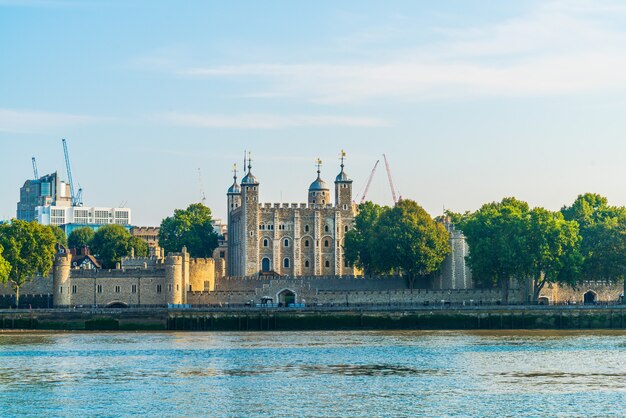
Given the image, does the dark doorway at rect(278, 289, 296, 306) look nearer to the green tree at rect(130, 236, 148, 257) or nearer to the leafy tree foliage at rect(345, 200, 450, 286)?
the leafy tree foliage at rect(345, 200, 450, 286)

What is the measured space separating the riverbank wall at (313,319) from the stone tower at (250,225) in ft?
100

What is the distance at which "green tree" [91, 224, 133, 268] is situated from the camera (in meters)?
157

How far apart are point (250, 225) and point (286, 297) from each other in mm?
16500

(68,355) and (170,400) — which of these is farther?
(68,355)

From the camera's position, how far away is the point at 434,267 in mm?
125188

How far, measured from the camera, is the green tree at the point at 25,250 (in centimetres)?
12100

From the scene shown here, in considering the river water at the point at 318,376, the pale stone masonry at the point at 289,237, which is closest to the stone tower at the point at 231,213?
the pale stone masonry at the point at 289,237

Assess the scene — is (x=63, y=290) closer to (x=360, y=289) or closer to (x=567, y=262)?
(x=360, y=289)

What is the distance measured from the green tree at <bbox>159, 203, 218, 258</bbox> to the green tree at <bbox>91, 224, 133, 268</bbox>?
5.17 m

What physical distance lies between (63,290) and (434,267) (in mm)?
33446

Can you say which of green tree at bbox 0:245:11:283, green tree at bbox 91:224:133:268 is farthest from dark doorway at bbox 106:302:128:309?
green tree at bbox 91:224:133:268

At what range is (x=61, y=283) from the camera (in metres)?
120

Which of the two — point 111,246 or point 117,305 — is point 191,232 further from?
point 117,305

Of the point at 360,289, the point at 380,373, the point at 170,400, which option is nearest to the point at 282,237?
the point at 360,289
